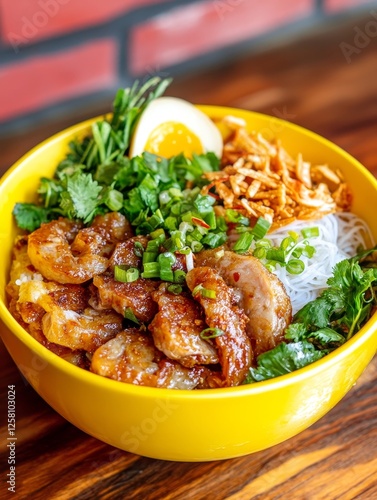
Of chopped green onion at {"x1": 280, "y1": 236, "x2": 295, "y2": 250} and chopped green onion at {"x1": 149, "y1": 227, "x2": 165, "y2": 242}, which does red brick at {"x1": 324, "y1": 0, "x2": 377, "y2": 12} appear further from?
chopped green onion at {"x1": 149, "y1": 227, "x2": 165, "y2": 242}

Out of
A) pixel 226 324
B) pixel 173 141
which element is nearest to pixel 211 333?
pixel 226 324

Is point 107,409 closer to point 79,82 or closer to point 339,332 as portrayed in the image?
point 339,332

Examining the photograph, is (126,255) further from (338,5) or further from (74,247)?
(338,5)

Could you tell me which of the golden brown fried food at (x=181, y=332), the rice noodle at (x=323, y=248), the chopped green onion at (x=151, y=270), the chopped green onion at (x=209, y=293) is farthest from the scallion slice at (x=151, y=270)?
the rice noodle at (x=323, y=248)

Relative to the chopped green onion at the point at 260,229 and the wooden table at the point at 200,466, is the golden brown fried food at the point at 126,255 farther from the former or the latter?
the wooden table at the point at 200,466

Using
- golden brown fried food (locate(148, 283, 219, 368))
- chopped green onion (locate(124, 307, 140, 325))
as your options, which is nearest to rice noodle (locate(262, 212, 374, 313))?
golden brown fried food (locate(148, 283, 219, 368))
